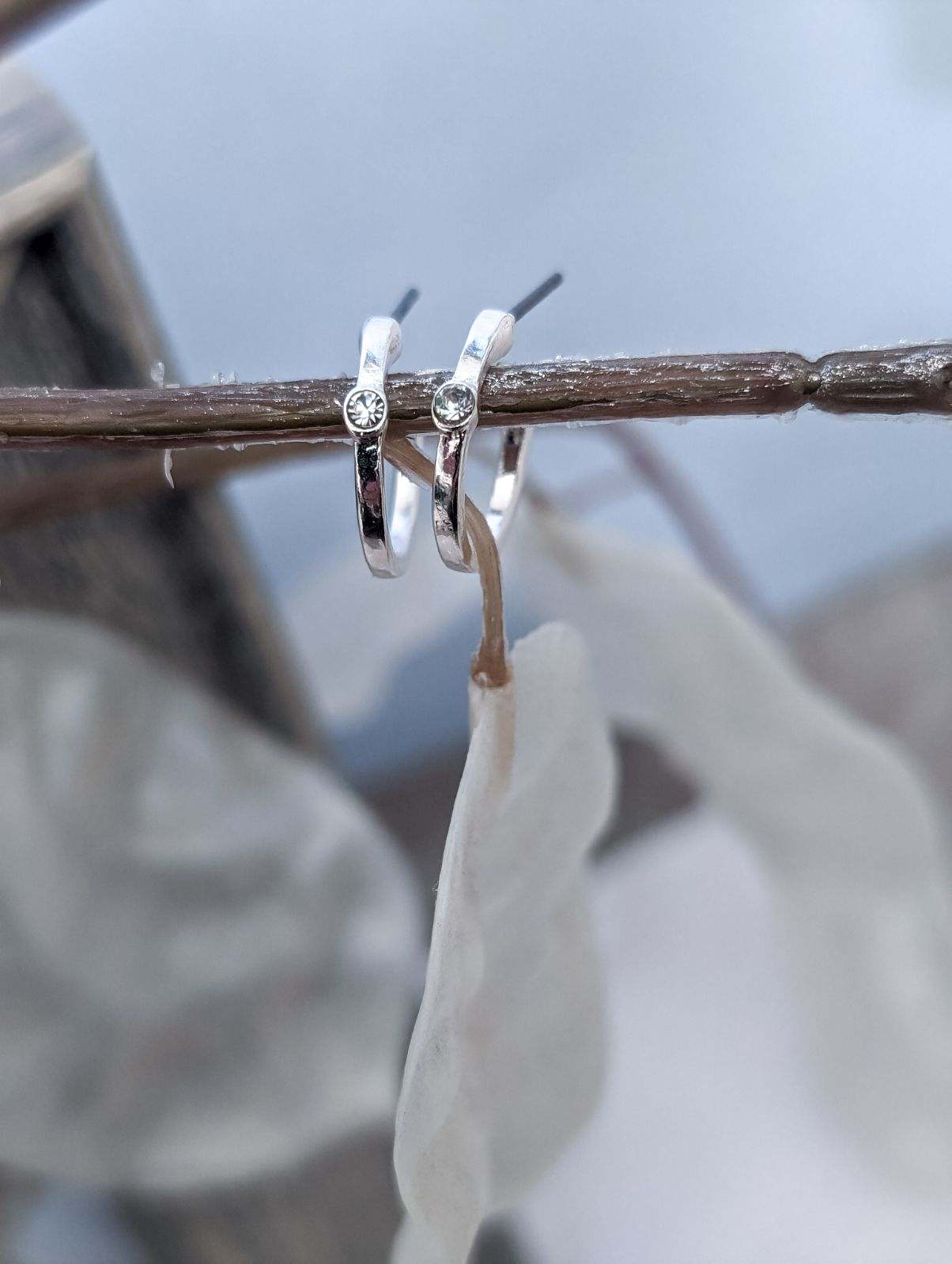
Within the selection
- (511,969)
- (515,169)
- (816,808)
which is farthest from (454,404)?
(515,169)

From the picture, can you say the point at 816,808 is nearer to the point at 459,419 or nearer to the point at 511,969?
the point at 511,969

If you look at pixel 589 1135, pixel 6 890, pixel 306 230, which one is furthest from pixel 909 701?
pixel 6 890

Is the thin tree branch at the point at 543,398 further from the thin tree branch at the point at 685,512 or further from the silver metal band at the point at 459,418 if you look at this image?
the thin tree branch at the point at 685,512

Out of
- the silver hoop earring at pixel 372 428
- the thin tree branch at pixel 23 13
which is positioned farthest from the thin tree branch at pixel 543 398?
the thin tree branch at pixel 23 13

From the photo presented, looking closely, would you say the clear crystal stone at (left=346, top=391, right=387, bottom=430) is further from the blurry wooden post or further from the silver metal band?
the blurry wooden post

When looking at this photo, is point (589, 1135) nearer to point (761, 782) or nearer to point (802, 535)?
point (761, 782)
